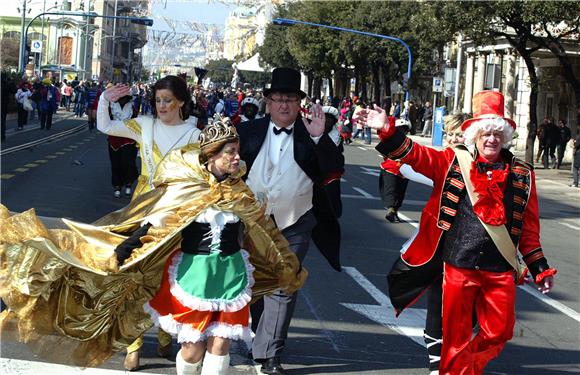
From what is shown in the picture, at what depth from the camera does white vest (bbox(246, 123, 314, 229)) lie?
7148 mm

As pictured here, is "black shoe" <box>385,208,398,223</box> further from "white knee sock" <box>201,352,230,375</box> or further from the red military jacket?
"white knee sock" <box>201,352,230,375</box>

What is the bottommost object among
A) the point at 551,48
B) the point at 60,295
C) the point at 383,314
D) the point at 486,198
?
the point at 383,314

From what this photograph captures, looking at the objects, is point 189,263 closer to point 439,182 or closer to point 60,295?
point 60,295

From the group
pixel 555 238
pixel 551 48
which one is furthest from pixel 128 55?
pixel 555 238

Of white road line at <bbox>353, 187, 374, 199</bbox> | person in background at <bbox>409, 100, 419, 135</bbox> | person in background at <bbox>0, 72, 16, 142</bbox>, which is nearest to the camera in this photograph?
white road line at <bbox>353, 187, 374, 199</bbox>

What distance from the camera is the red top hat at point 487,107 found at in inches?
244

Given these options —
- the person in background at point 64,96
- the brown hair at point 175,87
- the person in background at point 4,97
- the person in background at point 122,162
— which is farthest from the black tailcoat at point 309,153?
the person in background at point 64,96

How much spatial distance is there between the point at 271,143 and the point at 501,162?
1.70m

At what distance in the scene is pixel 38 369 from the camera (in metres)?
6.60

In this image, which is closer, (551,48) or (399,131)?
(399,131)

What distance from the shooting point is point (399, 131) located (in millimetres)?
6055

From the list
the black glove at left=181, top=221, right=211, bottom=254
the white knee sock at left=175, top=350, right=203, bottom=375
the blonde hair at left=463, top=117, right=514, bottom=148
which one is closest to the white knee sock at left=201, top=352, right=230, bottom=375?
the white knee sock at left=175, top=350, right=203, bottom=375

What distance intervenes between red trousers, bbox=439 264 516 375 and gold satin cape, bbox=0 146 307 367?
3.40 ft

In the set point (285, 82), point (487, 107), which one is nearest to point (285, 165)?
point (285, 82)
